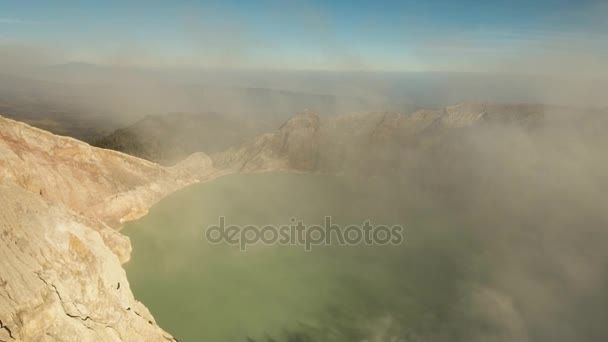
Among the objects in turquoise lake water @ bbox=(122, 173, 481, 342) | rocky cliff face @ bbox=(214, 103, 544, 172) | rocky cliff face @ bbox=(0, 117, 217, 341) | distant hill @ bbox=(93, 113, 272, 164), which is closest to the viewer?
rocky cliff face @ bbox=(0, 117, 217, 341)

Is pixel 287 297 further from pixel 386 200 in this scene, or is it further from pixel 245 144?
pixel 245 144

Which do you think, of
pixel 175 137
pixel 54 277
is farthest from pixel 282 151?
pixel 54 277

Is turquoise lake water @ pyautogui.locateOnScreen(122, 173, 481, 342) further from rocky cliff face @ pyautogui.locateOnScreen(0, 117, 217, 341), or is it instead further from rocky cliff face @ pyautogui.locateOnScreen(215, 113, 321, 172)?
rocky cliff face @ pyautogui.locateOnScreen(215, 113, 321, 172)

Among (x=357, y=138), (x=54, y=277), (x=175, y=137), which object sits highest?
(x=357, y=138)

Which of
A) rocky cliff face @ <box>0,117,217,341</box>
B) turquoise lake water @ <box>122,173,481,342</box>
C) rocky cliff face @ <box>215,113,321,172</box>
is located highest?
rocky cliff face @ <box>215,113,321,172</box>

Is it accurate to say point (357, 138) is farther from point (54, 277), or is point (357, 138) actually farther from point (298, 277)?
point (54, 277)

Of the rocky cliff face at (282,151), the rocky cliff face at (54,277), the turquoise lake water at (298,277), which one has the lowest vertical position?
the rocky cliff face at (54,277)

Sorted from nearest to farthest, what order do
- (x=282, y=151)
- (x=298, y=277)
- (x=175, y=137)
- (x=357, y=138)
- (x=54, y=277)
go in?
(x=54, y=277)
(x=298, y=277)
(x=282, y=151)
(x=357, y=138)
(x=175, y=137)

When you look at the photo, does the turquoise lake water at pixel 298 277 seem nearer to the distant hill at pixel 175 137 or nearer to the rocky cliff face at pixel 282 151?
the rocky cliff face at pixel 282 151

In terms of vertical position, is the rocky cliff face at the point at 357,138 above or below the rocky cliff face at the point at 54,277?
above

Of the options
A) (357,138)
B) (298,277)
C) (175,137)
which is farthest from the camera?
(175,137)

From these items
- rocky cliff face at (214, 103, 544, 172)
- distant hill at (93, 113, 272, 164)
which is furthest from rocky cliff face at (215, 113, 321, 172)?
distant hill at (93, 113, 272, 164)

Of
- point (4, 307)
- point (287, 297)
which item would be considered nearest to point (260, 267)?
point (287, 297)

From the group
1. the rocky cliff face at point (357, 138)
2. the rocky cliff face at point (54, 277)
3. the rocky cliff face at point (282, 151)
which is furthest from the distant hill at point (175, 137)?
the rocky cliff face at point (54, 277)
